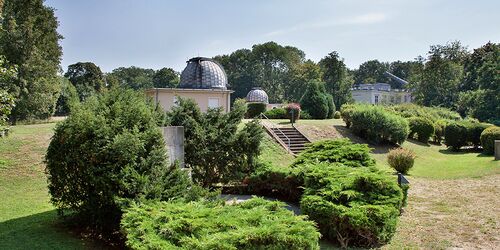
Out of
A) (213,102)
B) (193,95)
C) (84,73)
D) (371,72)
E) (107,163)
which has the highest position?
(371,72)

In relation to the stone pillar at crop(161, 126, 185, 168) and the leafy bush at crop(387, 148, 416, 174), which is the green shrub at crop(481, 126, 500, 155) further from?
the stone pillar at crop(161, 126, 185, 168)

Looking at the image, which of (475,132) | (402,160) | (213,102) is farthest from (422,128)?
(213,102)

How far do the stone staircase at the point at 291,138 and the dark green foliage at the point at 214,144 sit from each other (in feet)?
27.5

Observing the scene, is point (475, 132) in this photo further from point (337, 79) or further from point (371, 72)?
point (371, 72)

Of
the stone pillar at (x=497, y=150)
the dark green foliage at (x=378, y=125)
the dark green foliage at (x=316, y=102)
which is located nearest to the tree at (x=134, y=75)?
the dark green foliage at (x=316, y=102)

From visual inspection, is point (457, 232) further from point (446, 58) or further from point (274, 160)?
point (446, 58)

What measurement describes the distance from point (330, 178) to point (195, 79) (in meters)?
24.7

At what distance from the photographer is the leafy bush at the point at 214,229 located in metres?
4.46

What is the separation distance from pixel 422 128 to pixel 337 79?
993 inches

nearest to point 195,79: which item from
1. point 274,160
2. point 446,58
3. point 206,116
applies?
point 274,160

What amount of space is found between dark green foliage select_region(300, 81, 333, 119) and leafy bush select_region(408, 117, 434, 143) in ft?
21.8

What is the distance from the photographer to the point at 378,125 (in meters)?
24.1

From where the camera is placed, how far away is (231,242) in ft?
14.3

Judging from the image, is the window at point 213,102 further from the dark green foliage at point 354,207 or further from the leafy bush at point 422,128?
the dark green foliage at point 354,207
